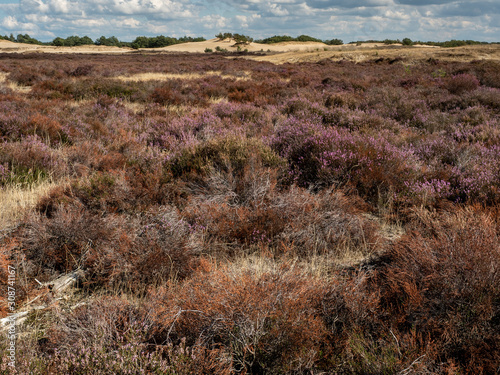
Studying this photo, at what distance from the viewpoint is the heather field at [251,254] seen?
190 centimetres

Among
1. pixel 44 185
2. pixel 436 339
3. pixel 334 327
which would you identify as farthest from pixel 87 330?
pixel 44 185

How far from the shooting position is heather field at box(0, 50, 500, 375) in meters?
1.90

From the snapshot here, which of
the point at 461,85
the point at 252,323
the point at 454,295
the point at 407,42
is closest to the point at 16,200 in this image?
the point at 252,323

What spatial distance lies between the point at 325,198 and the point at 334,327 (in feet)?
6.43

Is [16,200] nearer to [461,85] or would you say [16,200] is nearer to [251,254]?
[251,254]

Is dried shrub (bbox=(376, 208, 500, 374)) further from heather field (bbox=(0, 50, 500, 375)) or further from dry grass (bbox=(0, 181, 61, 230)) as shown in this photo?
dry grass (bbox=(0, 181, 61, 230))

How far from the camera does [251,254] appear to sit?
327 centimetres

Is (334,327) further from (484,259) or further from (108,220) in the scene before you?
(108,220)

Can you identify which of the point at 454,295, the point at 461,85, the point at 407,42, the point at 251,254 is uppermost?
the point at 407,42

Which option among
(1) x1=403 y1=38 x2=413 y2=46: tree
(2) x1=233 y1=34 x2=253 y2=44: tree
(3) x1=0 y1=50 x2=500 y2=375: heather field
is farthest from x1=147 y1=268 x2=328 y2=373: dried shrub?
(2) x1=233 y1=34 x2=253 y2=44: tree

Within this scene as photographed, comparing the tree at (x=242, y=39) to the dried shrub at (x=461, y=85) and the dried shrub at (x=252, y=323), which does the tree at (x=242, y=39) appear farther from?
the dried shrub at (x=252, y=323)

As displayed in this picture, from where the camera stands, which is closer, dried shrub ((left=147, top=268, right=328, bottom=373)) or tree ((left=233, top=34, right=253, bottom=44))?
dried shrub ((left=147, top=268, right=328, bottom=373))

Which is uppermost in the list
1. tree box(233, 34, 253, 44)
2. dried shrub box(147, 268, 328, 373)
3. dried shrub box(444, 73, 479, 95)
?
tree box(233, 34, 253, 44)

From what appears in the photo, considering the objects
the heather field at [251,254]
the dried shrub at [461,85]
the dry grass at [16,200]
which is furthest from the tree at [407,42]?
the dry grass at [16,200]
